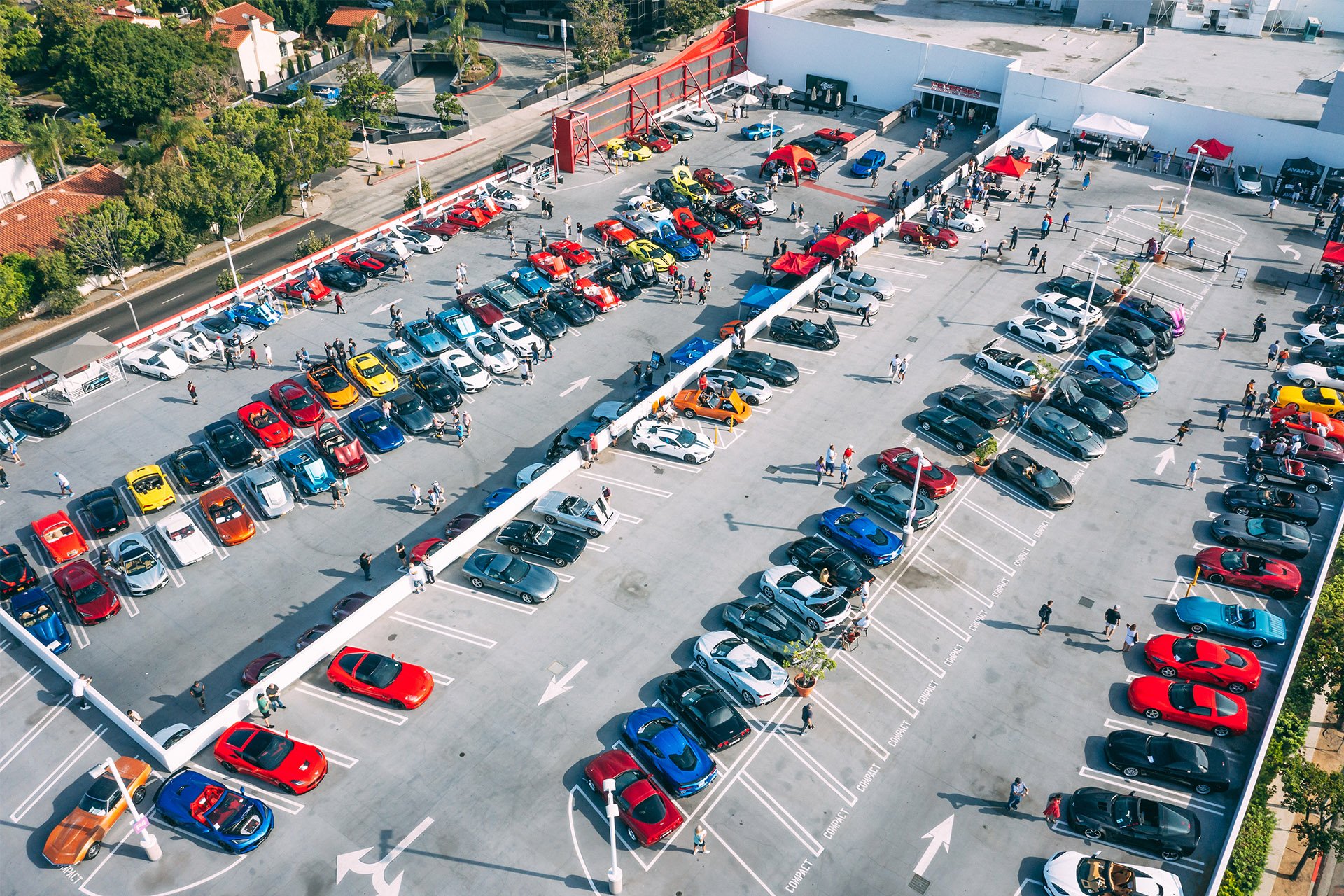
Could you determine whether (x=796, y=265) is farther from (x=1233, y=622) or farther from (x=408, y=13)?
(x=408, y=13)

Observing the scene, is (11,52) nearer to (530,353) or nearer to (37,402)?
(37,402)

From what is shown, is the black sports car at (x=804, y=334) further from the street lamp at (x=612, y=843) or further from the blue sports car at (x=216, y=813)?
the blue sports car at (x=216, y=813)

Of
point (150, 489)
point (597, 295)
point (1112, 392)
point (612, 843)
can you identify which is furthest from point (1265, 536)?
point (150, 489)

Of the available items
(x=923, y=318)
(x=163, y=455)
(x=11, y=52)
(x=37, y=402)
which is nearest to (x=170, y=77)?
(x=11, y=52)

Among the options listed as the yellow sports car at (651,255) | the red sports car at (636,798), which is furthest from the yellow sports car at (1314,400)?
the red sports car at (636,798)

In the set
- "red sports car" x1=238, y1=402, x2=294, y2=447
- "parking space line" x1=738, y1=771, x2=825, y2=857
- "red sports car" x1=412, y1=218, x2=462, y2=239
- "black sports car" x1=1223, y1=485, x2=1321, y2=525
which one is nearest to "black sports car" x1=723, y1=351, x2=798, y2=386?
"black sports car" x1=1223, y1=485, x2=1321, y2=525

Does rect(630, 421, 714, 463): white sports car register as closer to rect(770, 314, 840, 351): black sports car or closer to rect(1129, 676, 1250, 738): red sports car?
rect(770, 314, 840, 351): black sports car

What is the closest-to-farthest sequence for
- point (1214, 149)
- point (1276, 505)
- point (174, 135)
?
1. point (1276, 505)
2. point (1214, 149)
3. point (174, 135)
